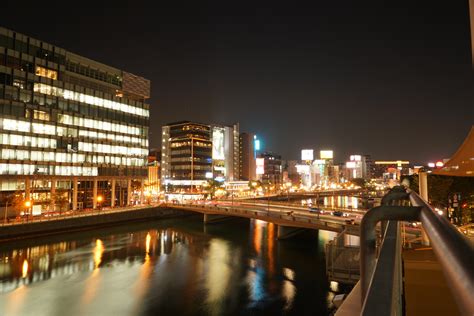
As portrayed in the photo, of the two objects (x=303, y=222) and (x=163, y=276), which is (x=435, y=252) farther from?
(x=303, y=222)

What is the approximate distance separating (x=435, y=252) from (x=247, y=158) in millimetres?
158961

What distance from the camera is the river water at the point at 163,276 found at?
2420 cm

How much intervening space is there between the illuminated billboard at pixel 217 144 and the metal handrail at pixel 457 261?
13090cm

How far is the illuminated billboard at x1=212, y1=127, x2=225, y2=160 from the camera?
438ft

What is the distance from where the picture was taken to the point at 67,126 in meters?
61.2

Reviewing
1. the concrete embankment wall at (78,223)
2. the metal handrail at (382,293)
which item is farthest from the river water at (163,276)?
the metal handrail at (382,293)

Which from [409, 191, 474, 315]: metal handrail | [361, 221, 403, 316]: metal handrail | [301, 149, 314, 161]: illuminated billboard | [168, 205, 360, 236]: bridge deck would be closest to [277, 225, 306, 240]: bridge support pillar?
[168, 205, 360, 236]: bridge deck

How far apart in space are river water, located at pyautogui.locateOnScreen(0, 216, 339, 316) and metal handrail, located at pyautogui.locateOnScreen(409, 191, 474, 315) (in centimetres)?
2422

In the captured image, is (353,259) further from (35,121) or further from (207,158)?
(207,158)

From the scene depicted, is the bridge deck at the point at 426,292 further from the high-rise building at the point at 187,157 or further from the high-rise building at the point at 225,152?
the high-rise building at the point at 225,152

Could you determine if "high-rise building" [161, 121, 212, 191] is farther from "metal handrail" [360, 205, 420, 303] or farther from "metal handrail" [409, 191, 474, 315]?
"metal handrail" [409, 191, 474, 315]

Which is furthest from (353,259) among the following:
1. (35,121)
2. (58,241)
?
(35,121)

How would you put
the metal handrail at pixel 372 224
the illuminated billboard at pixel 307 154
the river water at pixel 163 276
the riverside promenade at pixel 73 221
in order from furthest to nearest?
the illuminated billboard at pixel 307 154
the riverside promenade at pixel 73 221
the river water at pixel 163 276
the metal handrail at pixel 372 224

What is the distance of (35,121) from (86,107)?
1037cm
